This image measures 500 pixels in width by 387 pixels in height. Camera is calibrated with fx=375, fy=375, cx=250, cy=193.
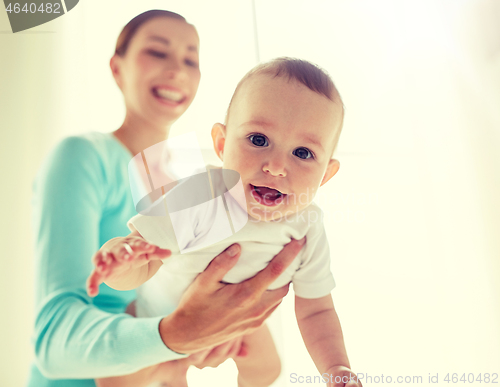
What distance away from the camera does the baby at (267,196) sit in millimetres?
481

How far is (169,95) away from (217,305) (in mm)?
413

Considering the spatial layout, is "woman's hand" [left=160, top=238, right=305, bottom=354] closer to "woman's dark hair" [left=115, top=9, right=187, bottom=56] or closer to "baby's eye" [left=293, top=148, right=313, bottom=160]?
"baby's eye" [left=293, top=148, right=313, bottom=160]

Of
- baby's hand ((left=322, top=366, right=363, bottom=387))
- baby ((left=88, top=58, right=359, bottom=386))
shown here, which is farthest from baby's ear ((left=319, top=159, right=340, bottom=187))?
baby's hand ((left=322, top=366, right=363, bottom=387))

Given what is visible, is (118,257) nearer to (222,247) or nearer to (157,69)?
(222,247)

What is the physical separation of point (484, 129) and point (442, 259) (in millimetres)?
390

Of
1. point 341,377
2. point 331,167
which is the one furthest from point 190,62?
point 341,377

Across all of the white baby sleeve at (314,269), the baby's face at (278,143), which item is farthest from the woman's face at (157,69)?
the white baby sleeve at (314,269)

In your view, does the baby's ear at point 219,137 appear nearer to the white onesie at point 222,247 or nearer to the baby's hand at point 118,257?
the white onesie at point 222,247

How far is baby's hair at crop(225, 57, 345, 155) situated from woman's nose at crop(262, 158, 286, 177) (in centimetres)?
11

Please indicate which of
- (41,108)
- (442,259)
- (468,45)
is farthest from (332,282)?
(468,45)

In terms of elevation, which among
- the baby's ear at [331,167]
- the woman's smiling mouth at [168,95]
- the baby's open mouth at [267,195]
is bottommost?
the baby's open mouth at [267,195]

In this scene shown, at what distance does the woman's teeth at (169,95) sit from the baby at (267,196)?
22 centimetres

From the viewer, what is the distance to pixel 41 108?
0.83 metres

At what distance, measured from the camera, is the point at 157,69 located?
0.71 m
